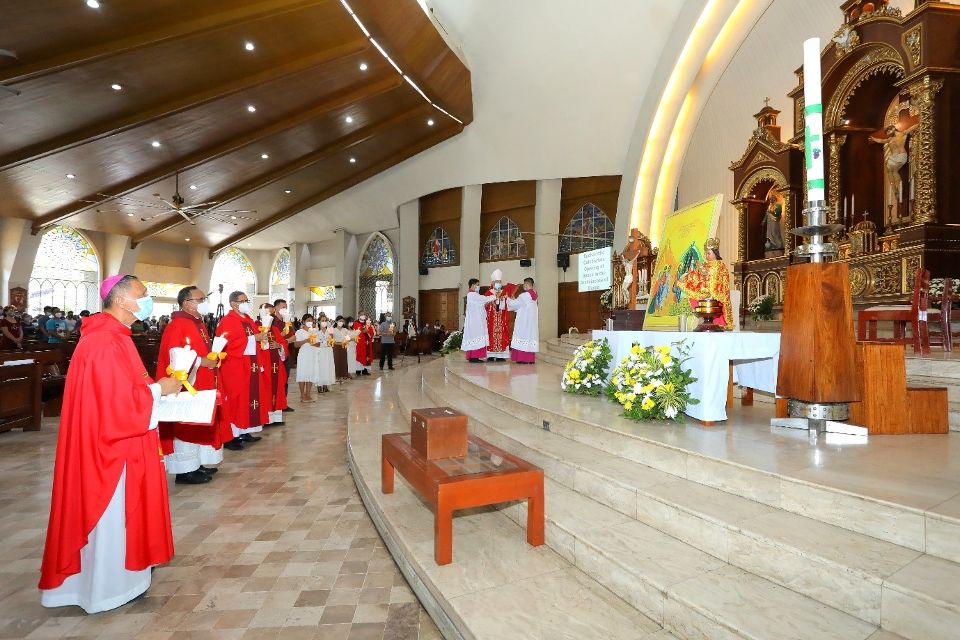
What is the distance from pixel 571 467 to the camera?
2949mm

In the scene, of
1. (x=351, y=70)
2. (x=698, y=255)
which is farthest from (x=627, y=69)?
(x=698, y=255)

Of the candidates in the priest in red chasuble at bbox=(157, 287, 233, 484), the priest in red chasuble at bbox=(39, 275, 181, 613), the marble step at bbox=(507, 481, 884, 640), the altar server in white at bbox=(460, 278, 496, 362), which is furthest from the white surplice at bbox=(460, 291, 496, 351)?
the priest in red chasuble at bbox=(39, 275, 181, 613)

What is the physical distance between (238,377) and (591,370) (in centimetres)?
354

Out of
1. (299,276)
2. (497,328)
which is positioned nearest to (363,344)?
(497,328)

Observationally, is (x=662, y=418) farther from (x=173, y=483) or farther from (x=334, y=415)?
(x=334, y=415)

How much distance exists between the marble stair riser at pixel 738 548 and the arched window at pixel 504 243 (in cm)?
1426

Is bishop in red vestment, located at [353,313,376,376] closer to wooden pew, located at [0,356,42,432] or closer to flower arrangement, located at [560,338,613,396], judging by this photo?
wooden pew, located at [0,356,42,432]

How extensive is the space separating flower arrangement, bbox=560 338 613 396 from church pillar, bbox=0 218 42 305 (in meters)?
19.7

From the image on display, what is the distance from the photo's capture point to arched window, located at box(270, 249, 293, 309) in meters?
28.0

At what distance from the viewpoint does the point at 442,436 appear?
277 cm

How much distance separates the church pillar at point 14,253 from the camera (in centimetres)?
1625

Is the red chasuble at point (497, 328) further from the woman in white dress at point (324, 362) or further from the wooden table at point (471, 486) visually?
the wooden table at point (471, 486)

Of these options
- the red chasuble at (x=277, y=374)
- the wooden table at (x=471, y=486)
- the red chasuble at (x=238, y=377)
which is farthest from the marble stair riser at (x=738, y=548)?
the red chasuble at (x=277, y=374)

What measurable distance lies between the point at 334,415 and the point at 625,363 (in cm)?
474
